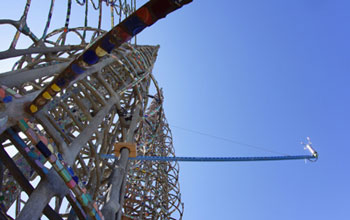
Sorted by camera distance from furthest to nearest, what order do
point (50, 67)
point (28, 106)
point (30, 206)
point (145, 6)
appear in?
point (50, 67) < point (28, 106) < point (30, 206) < point (145, 6)

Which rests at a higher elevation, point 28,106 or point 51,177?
point 28,106

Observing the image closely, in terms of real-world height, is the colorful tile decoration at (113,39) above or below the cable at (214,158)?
above

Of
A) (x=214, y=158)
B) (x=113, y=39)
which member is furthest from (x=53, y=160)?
(x=214, y=158)

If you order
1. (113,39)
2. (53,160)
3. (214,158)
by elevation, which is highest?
(113,39)

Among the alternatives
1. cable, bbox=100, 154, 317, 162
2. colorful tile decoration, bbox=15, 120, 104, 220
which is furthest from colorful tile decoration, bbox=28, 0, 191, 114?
cable, bbox=100, 154, 317, 162

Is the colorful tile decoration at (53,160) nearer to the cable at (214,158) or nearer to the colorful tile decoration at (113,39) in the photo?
the colorful tile decoration at (113,39)

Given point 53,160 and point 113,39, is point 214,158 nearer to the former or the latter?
point 53,160

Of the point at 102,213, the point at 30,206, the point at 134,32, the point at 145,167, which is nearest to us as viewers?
the point at 134,32

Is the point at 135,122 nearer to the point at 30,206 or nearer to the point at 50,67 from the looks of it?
the point at 50,67

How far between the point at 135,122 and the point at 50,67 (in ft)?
8.86

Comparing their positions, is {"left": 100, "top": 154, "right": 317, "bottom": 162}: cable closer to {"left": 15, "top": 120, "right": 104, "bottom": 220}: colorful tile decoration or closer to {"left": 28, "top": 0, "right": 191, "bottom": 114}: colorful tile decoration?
{"left": 15, "top": 120, "right": 104, "bottom": 220}: colorful tile decoration

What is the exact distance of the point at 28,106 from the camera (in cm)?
353

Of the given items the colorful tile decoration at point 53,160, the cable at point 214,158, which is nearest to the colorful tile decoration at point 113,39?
the colorful tile decoration at point 53,160

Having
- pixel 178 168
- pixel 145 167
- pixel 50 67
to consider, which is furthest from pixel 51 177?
pixel 178 168
